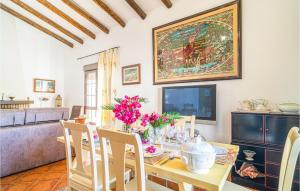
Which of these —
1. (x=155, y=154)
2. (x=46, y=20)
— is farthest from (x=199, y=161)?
(x=46, y=20)

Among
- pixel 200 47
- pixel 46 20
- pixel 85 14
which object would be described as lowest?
pixel 200 47

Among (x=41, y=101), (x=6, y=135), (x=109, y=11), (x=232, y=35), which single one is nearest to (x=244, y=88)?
(x=232, y=35)

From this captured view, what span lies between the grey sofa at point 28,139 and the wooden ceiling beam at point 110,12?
7.36 ft

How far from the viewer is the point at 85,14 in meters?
4.09

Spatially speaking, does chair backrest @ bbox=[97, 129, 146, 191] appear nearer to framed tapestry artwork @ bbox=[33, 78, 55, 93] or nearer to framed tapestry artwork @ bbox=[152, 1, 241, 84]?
framed tapestry artwork @ bbox=[152, 1, 241, 84]

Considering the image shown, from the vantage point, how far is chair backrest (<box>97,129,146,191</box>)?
106cm

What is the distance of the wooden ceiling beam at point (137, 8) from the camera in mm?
3492

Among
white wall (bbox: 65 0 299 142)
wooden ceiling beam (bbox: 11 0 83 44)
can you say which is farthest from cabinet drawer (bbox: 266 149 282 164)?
wooden ceiling beam (bbox: 11 0 83 44)

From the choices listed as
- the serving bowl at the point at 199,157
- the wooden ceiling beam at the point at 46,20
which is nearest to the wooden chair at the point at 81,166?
the serving bowl at the point at 199,157

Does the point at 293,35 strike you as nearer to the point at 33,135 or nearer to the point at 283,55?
the point at 283,55

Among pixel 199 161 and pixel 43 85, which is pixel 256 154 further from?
pixel 43 85

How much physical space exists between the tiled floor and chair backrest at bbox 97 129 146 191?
1.63 m

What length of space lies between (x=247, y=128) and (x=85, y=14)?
13.2ft

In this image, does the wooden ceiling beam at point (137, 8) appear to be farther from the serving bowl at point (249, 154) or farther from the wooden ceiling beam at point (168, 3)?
the serving bowl at point (249, 154)
